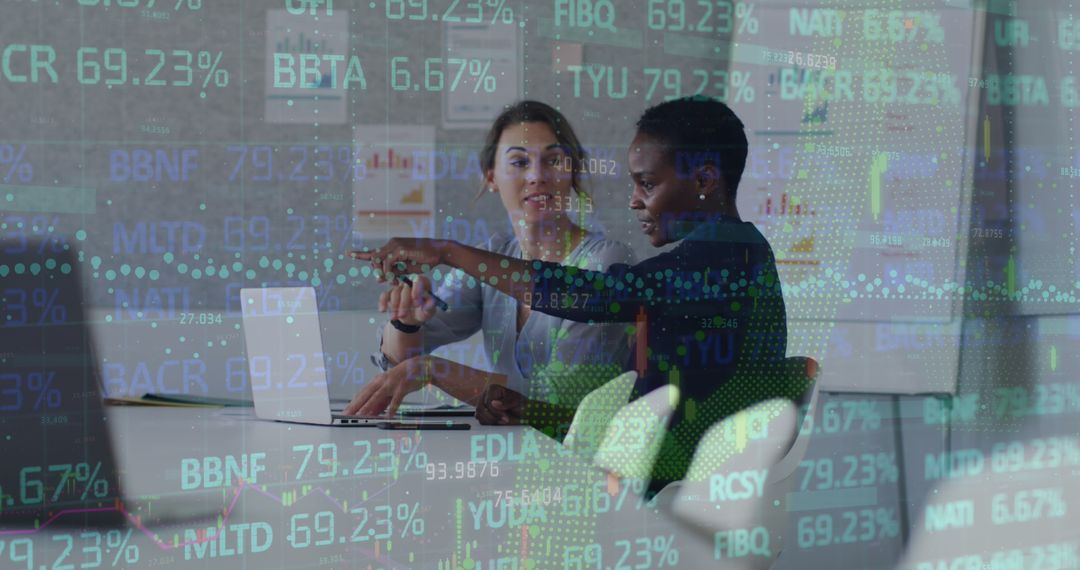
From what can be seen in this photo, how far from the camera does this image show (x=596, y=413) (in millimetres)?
1958

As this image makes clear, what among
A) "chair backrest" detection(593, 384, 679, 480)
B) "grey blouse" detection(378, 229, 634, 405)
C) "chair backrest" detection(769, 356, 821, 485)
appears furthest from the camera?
"chair backrest" detection(769, 356, 821, 485)

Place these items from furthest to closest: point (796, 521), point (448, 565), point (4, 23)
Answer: point (796, 521)
point (448, 565)
point (4, 23)

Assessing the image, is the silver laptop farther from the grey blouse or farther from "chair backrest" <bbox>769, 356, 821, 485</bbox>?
"chair backrest" <bbox>769, 356, 821, 485</bbox>

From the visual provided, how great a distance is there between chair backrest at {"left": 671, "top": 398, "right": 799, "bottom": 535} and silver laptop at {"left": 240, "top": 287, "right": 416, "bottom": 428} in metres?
0.73

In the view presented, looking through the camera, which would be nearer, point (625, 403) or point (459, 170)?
point (459, 170)

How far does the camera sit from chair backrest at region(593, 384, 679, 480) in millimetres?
1968

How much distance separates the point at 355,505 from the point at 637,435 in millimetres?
533

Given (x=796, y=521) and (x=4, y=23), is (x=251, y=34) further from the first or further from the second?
(x=796, y=521)

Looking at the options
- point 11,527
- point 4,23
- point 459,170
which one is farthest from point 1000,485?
point 4,23

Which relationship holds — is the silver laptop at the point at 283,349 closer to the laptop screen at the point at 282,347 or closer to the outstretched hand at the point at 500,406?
the laptop screen at the point at 282,347

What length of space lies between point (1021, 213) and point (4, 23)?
1967 millimetres

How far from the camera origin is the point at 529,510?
192 centimetres
